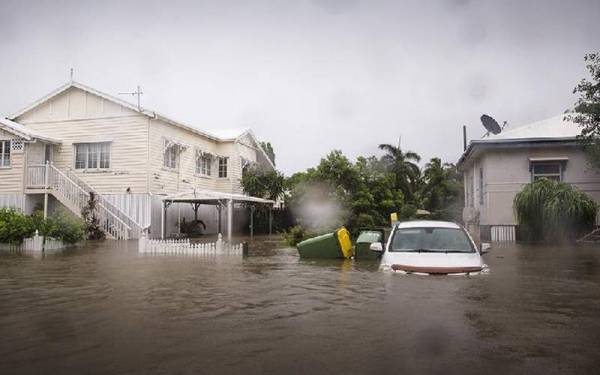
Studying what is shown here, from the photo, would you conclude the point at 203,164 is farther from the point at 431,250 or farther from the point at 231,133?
the point at 431,250

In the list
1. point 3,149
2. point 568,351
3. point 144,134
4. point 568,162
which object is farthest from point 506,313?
point 3,149

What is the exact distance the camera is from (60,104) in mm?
27312

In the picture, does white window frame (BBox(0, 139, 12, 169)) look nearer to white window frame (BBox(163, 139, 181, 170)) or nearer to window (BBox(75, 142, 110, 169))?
window (BBox(75, 142, 110, 169))

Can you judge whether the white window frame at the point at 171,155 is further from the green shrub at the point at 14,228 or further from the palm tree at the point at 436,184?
the palm tree at the point at 436,184

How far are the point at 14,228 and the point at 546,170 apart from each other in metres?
21.4

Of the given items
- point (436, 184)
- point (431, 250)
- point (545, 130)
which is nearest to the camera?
point (431, 250)

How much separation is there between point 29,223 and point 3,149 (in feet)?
33.4

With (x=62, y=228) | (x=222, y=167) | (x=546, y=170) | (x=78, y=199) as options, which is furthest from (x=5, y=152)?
(x=546, y=170)

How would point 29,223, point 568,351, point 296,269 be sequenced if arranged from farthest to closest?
point 29,223, point 296,269, point 568,351

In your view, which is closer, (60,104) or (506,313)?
(506,313)

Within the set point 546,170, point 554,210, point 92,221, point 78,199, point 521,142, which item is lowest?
point 92,221

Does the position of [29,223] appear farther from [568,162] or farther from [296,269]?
[568,162]

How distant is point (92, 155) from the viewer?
1059 inches

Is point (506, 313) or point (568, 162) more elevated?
point (568, 162)
